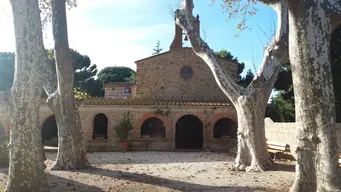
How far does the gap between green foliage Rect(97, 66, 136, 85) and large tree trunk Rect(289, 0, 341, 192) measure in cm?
4018

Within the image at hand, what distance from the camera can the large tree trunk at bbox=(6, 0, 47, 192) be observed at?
570 centimetres

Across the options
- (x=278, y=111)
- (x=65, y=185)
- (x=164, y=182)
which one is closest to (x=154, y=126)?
(x=278, y=111)

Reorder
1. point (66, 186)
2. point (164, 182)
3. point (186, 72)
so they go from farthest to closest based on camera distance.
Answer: point (186, 72), point (164, 182), point (66, 186)

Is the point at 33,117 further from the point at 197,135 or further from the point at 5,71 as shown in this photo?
the point at 5,71

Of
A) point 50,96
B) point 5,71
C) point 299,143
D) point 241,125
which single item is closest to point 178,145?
point 241,125

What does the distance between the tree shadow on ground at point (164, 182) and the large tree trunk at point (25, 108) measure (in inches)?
111

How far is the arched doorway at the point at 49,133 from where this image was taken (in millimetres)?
20594

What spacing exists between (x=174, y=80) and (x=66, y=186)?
45.3 ft

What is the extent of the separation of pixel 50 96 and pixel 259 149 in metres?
7.29

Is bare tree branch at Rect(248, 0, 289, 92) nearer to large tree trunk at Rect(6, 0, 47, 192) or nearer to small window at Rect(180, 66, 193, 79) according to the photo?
large tree trunk at Rect(6, 0, 47, 192)

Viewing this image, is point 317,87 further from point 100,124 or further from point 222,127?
point 100,124

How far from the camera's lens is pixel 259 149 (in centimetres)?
950

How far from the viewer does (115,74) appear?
45594 millimetres

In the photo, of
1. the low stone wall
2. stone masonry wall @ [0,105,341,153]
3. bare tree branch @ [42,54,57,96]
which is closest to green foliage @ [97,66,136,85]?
stone masonry wall @ [0,105,341,153]
